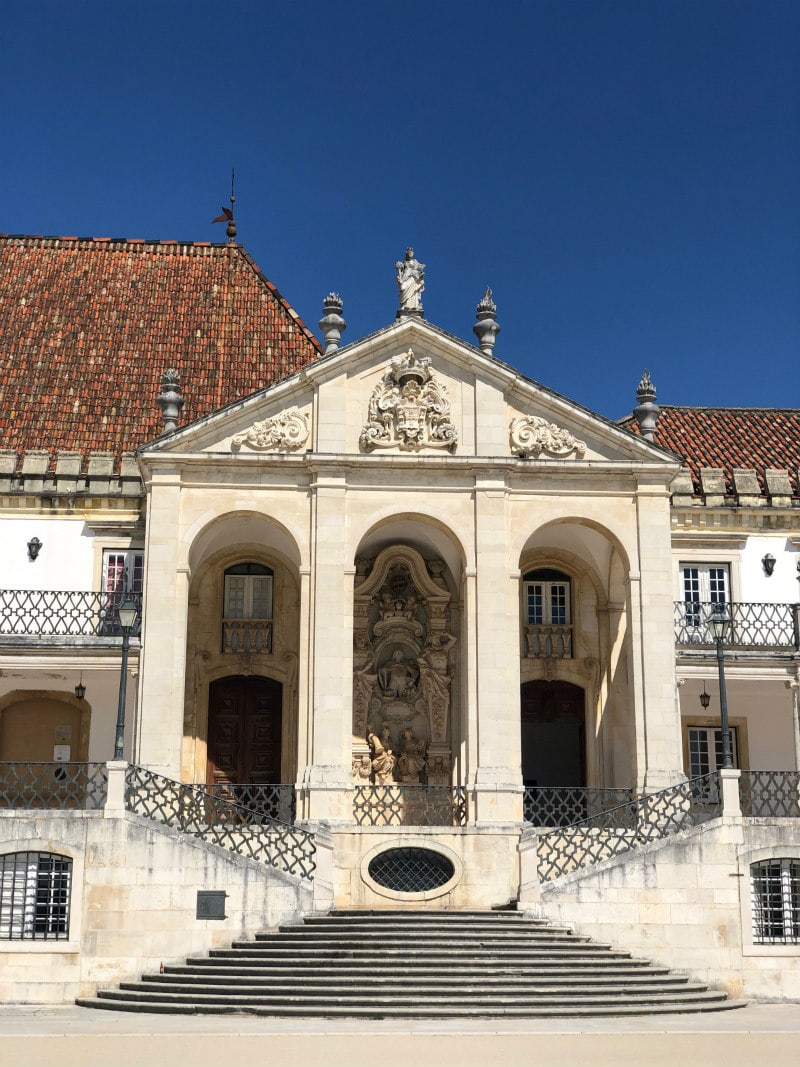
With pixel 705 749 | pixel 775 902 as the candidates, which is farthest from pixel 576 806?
pixel 705 749

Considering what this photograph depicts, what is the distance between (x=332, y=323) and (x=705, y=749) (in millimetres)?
12868

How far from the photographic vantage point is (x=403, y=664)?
96.1 feet

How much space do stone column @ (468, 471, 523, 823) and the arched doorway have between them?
4.13 metres

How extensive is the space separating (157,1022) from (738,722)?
16557mm

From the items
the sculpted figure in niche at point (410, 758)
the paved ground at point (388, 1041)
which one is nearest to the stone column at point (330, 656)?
the sculpted figure in niche at point (410, 758)

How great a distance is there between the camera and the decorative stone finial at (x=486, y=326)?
28.5 metres

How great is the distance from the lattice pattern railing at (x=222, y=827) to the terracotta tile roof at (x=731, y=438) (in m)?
13.5

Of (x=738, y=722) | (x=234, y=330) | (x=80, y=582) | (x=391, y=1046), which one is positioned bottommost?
(x=391, y=1046)

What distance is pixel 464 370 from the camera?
2788 cm

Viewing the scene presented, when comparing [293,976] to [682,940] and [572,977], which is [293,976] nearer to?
[572,977]

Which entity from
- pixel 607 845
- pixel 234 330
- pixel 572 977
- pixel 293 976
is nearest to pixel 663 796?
pixel 607 845

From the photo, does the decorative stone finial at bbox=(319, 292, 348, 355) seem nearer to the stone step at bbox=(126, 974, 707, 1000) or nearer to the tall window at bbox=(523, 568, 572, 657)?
the tall window at bbox=(523, 568, 572, 657)

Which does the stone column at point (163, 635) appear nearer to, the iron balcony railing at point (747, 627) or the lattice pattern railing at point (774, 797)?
the lattice pattern railing at point (774, 797)

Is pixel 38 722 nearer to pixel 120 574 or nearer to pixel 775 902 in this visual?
pixel 120 574
